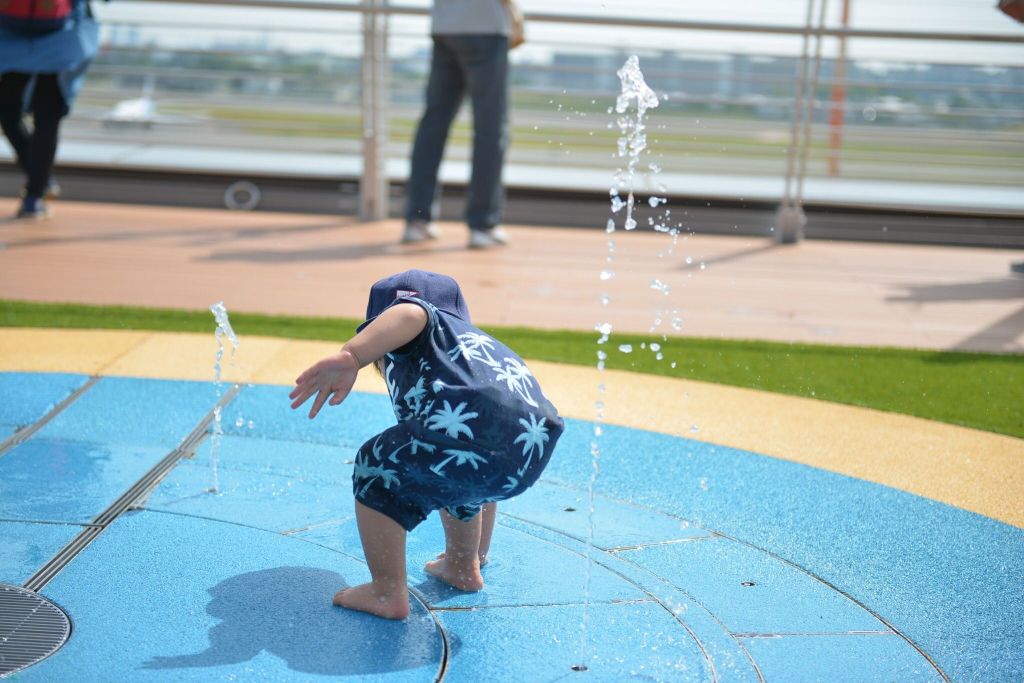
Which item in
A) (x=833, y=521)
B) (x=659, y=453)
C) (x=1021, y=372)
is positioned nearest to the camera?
(x=833, y=521)

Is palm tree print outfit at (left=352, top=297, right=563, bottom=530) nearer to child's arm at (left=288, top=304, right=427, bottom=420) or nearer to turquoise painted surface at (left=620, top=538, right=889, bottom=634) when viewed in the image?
child's arm at (left=288, top=304, right=427, bottom=420)

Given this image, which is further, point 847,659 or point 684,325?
point 684,325

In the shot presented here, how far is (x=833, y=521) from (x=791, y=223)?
4503mm

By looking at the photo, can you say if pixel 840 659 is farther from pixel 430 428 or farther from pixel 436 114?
pixel 436 114

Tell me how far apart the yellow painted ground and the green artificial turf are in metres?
0.15

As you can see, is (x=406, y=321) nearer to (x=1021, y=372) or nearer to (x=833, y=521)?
(x=833, y=521)

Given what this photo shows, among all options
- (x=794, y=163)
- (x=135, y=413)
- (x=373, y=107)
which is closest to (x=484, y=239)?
(x=373, y=107)

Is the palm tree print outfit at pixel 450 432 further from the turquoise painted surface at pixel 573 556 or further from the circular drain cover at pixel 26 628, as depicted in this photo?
the circular drain cover at pixel 26 628

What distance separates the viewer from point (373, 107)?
7.58 m

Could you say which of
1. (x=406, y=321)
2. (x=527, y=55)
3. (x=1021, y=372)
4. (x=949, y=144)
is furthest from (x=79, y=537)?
(x=949, y=144)

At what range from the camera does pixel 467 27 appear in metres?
6.46

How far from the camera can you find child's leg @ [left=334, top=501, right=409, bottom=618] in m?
2.51

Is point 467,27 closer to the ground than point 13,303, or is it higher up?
higher up

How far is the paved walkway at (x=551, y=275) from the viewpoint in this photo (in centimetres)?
545
